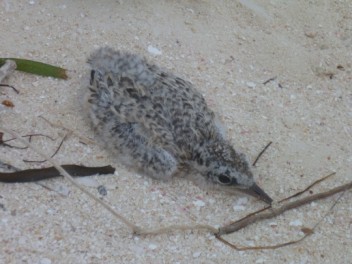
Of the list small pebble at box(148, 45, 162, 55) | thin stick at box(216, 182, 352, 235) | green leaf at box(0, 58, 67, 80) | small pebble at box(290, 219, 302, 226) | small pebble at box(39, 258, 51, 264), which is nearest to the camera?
small pebble at box(39, 258, 51, 264)

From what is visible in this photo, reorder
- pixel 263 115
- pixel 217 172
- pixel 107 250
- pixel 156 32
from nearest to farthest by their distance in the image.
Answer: pixel 107 250, pixel 217 172, pixel 263 115, pixel 156 32

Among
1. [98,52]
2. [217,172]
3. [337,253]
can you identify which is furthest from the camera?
[98,52]

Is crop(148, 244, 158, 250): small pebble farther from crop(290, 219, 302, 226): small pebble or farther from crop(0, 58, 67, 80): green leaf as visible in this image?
crop(0, 58, 67, 80): green leaf

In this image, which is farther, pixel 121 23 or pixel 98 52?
pixel 121 23

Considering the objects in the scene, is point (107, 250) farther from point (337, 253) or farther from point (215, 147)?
point (337, 253)

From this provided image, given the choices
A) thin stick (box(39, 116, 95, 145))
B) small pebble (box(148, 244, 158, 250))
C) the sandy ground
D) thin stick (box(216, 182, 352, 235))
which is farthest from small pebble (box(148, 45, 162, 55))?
small pebble (box(148, 244, 158, 250))

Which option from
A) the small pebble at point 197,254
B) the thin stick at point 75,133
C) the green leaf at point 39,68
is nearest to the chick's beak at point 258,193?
the small pebble at point 197,254

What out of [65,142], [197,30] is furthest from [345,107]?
[65,142]
